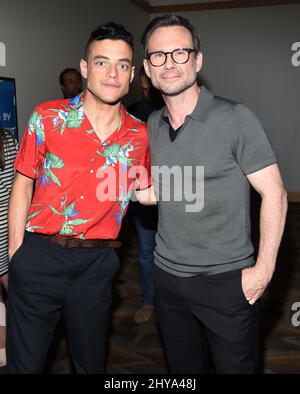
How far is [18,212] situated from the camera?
2.14 metres

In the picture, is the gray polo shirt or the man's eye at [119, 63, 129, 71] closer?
the gray polo shirt

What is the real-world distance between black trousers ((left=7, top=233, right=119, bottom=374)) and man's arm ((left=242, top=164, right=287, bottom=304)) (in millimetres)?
613

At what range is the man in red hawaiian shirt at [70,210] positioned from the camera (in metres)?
2.11

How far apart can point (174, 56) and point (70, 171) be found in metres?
0.63

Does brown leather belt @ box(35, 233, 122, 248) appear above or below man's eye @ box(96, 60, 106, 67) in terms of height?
below

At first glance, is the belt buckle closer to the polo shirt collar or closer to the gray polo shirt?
the gray polo shirt

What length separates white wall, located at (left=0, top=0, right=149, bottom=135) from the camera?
5590 millimetres

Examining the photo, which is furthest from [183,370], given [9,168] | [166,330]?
[9,168]

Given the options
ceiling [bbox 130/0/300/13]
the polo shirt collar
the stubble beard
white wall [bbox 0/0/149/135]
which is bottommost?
the polo shirt collar

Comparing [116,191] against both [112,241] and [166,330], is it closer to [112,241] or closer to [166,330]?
[112,241]

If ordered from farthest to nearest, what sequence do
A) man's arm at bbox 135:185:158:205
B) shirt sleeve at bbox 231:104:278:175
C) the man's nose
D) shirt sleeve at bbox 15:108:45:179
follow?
man's arm at bbox 135:185:158:205 < shirt sleeve at bbox 15:108:45:179 < the man's nose < shirt sleeve at bbox 231:104:278:175

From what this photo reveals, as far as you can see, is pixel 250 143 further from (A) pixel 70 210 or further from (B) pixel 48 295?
(B) pixel 48 295

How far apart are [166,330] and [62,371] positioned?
1366mm

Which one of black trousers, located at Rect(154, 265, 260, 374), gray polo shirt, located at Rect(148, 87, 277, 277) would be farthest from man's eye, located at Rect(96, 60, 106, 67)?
black trousers, located at Rect(154, 265, 260, 374)
